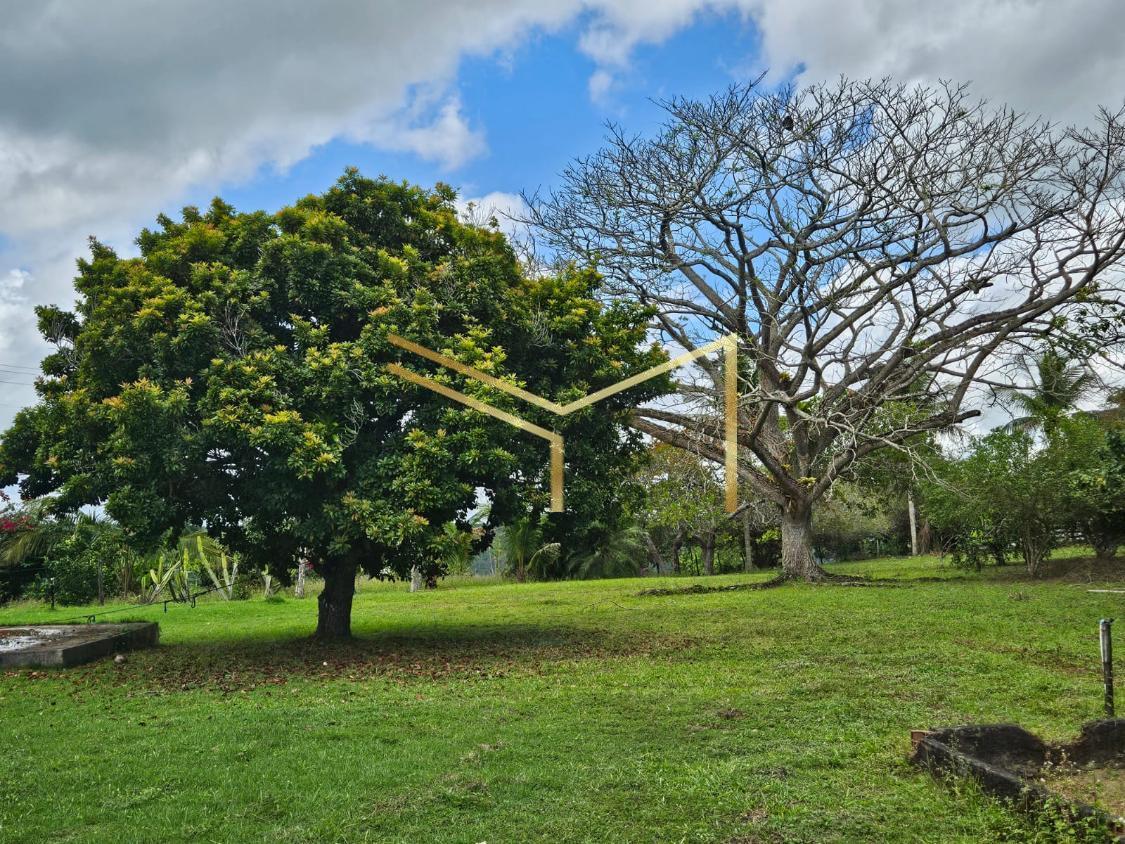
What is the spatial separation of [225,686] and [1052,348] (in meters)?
17.5

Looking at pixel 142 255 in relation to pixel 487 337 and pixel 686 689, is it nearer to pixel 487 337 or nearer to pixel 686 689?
pixel 487 337

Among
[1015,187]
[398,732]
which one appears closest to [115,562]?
[398,732]

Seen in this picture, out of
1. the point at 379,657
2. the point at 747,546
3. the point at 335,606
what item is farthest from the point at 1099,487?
the point at 747,546

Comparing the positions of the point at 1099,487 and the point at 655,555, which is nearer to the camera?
the point at 1099,487

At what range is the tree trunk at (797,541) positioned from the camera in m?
20.9

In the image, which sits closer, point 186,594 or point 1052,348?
point 1052,348

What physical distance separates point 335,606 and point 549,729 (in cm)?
678

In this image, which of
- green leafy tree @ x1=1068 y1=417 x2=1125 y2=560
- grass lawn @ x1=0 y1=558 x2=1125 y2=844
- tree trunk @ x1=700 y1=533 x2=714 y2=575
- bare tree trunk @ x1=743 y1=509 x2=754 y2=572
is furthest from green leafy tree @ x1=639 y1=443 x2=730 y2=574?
→ green leafy tree @ x1=1068 y1=417 x2=1125 y2=560

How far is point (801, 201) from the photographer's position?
1767 cm

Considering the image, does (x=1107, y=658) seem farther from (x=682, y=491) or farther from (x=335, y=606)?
(x=682, y=491)

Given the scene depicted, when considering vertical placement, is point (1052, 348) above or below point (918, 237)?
below

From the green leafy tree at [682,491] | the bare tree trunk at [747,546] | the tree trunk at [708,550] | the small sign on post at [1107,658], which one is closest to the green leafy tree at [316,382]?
A: the green leafy tree at [682,491]

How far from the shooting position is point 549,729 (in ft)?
22.5

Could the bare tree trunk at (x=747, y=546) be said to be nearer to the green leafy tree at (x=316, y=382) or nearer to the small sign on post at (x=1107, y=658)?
the green leafy tree at (x=316, y=382)
